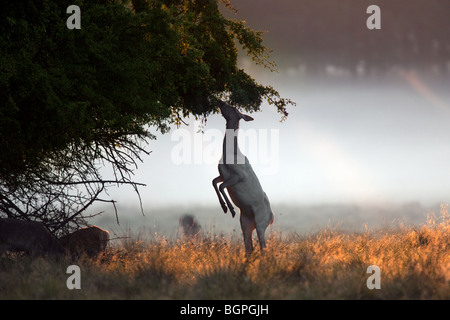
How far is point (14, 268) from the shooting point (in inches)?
348

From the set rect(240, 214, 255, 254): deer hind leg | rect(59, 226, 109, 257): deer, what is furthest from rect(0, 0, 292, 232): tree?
rect(240, 214, 255, 254): deer hind leg

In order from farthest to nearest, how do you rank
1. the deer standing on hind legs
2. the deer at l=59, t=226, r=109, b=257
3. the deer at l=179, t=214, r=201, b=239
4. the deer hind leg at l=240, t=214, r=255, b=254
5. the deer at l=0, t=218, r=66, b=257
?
the deer at l=179, t=214, r=201, b=239, the deer hind leg at l=240, t=214, r=255, b=254, the deer at l=59, t=226, r=109, b=257, the deer standing on hind legs, the deer at l=0, t=218, r=66, b=257

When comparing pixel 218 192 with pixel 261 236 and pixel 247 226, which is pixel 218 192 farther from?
pixel 261 236

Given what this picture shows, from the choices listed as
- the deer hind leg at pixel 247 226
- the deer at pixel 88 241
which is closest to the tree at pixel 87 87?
the deer at pixel 88 241

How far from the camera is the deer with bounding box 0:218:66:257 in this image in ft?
30.6

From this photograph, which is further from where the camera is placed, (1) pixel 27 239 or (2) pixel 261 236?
(2) pixel 261 236

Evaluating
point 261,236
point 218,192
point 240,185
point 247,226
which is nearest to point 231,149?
point 240,185

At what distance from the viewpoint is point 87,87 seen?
10.3 m

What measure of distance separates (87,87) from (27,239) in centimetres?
304

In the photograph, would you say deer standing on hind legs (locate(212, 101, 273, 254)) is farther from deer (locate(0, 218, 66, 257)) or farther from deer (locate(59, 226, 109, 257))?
deer (locate(0, 218, 66, 257))

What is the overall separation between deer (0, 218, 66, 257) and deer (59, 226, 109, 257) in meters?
0.73

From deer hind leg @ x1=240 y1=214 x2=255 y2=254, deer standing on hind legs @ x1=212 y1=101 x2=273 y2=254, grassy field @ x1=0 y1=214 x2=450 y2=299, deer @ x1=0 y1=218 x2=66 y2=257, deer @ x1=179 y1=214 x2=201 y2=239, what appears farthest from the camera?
deer @ x1=179 y1=214 x2=201 y2=239

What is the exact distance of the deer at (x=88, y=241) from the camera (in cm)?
1047

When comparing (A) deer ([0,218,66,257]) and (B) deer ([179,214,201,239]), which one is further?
(B) deer ([179,214,201,239])
